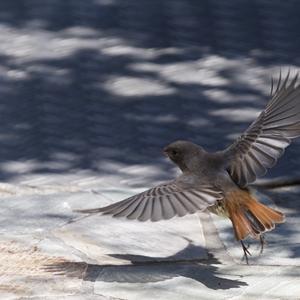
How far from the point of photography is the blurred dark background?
784cm

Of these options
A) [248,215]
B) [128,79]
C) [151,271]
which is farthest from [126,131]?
[248,215]

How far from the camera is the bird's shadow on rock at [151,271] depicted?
580 cm

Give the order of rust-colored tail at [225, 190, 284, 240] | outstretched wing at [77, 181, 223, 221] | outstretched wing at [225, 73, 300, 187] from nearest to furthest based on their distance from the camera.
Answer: outstretched wing at [77, 181, 223, 221] < rust-colored tail at [225, 190, 284, 240] < outstretched wing at [225, 73, 300, 187]

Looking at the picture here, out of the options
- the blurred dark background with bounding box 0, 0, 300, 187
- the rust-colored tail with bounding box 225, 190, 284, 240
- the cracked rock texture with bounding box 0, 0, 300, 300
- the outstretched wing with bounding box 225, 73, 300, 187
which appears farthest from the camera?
the blurred dark background with bounding box 0, 0, 300, 187

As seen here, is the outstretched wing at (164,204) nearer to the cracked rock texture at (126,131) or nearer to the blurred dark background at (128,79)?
the cracked rock texture at (126,131)

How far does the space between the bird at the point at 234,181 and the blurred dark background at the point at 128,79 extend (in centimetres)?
126

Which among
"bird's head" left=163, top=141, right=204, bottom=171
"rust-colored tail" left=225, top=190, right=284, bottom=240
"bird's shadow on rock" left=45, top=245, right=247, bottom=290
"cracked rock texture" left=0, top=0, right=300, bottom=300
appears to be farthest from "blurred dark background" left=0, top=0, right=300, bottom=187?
"rust-colored tail" left=225, top=190, right=284, bottom=240

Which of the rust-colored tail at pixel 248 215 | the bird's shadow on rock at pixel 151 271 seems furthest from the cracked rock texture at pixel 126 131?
the rust-colored tail at pixel 248 215

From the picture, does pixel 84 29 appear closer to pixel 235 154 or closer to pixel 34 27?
pixel 34 27

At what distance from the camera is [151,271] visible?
19.6 ft

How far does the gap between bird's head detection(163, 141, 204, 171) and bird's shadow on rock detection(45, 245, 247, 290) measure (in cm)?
57

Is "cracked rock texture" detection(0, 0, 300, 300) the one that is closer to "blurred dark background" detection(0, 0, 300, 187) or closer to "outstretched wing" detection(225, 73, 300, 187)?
"blurred dark background" detection(0, 0, 300, 187)

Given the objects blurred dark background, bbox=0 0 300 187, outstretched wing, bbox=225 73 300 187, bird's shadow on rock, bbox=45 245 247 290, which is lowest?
bird's shadow on rock, bbox=45 245 247 290

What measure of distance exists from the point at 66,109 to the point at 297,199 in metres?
2.10
